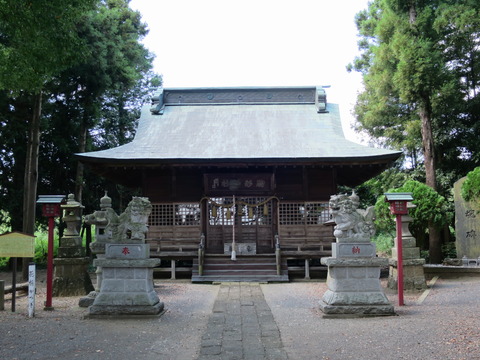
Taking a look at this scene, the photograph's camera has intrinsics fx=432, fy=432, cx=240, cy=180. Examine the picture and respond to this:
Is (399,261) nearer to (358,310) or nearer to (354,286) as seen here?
(354,286)

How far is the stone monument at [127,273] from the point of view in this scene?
7.81 m

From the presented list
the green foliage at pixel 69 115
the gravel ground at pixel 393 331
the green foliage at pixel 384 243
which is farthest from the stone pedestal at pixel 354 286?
the green foliage at pixel 384 243

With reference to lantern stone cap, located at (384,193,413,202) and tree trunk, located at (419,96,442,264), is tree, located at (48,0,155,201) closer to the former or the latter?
lantern stone cap, located at (384,193,413,202)

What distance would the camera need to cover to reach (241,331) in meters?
6.89

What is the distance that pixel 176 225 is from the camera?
597 inches

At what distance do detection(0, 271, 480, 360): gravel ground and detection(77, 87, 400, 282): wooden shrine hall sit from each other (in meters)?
4.60

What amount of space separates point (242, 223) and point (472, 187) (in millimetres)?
7753

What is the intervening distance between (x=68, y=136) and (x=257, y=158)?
10.3 m

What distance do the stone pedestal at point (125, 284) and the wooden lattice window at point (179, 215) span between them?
287 inches

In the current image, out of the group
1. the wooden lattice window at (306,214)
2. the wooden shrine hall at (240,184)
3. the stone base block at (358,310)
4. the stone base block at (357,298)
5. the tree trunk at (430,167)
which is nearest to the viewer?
the stone base block at (358,310)

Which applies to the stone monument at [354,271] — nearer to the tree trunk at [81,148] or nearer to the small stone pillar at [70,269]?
the small stone pillar at [70,269]

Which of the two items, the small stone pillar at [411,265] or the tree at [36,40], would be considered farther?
the small stone pillar at [411,265]

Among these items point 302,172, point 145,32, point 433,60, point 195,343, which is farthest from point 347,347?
point 145,32

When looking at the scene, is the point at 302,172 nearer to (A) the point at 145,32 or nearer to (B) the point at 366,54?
(B) the point at 366,54
